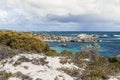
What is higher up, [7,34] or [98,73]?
[7,34]

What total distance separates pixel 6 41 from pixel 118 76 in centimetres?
1720

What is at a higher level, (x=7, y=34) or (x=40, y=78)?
(x=7, y=34)

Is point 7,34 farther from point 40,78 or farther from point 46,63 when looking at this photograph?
point 40,78

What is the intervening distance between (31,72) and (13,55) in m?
4.57

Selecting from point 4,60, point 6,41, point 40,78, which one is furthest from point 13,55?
point 6,41

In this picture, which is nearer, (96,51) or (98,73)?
(98,73)

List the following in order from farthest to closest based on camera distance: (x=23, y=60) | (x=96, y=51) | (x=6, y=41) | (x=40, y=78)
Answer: (x=6, y=41) → (x=96, y=51) → (x=23, y=60) → (x=40, y=78)

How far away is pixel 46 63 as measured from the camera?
1098 inches

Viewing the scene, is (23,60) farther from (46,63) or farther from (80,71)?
(80,71)

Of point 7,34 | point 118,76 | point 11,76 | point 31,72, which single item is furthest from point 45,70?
point 7,34

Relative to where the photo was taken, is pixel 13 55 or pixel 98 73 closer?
pixel 98 73

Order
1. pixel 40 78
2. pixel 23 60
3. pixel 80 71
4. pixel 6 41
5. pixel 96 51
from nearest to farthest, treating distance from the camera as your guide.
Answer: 1. pixel 40 78
2. pixel 80 71
3. pixel 23 60
4. pixel 96 51
5. pixel 6 41

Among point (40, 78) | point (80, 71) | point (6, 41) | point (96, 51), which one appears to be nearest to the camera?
point (40, 78)

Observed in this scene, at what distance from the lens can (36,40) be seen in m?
38.8
